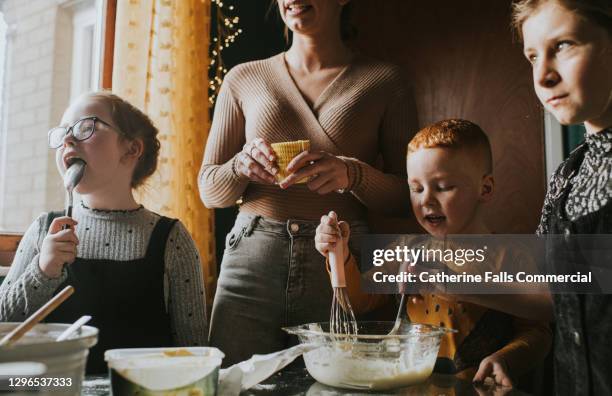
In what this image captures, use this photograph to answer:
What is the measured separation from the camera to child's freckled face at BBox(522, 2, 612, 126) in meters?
0.76

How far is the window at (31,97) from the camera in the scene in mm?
1706

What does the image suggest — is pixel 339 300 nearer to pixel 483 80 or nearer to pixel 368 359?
pixel 368 359

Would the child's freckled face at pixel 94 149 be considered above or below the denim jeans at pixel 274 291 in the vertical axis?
above

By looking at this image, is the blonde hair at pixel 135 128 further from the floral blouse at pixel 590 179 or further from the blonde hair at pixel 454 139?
the floral blouse at pixel 590 179

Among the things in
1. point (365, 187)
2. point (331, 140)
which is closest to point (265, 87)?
point (331, 140)

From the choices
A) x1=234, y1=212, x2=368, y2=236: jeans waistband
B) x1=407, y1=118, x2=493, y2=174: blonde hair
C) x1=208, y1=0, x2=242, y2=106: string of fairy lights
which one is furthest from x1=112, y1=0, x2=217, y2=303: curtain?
x1=407, y1=118, x2=493, y2=174: blonde hair

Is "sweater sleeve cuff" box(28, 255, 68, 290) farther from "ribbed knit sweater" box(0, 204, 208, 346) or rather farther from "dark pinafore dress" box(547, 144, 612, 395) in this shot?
"dark pinafore dress" box(547, 144, 612, 395)

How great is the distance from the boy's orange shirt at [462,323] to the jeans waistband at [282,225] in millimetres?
99

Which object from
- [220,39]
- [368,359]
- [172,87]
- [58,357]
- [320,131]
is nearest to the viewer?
[58,357]

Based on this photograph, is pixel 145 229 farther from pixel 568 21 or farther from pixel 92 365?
pixel 568 21

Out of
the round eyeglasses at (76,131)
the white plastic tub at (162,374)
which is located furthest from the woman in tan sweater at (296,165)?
the white plastic tub at (162,374)

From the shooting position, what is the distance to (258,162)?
3.58 feet

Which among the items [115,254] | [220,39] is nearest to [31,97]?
[220,39]

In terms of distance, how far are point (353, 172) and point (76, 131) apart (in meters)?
0.57
